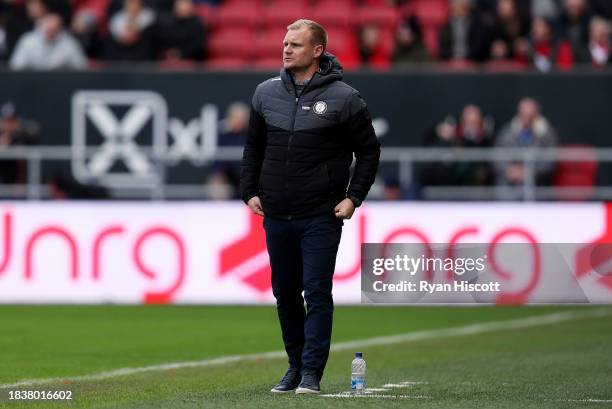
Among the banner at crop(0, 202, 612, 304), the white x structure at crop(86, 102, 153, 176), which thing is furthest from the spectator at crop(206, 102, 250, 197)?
the banner at crop(0, 202, 612, 304)

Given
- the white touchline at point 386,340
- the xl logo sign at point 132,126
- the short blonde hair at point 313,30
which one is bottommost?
the white touchline at point 386,340

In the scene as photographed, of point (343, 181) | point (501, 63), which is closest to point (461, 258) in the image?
point (343, 181)

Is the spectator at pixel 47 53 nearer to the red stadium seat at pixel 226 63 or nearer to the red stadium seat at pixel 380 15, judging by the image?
the red stadium seat at pixel 226 63

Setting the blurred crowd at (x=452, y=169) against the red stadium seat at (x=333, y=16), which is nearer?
the blurred crowd at (x=452, y=169)

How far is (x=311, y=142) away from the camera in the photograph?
9.74m

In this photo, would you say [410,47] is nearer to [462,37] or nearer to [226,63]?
[462,37]

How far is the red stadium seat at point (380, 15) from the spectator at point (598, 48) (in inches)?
108

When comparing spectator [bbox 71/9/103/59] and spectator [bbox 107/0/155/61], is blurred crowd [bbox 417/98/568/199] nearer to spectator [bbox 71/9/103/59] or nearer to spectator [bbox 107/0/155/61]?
spectator [bbox 107/0/155/61]

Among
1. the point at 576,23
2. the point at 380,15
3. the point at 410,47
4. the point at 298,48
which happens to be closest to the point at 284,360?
the point at 298,48

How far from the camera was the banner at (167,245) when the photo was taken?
58.8ft

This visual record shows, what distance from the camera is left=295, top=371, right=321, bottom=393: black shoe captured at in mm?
9742

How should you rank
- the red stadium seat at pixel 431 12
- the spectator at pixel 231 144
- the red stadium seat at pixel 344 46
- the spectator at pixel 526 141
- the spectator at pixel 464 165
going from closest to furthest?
the spectator at pixel 231 144, the spectator at pixel 526 141, the spectator at pixel 464 165, the red stadium seat at pixel 344 46, the red stadium seat at pixel 431 12

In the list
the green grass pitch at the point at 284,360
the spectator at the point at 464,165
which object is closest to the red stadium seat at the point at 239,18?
the spectator at the point at 464,165

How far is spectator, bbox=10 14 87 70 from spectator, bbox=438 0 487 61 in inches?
200
